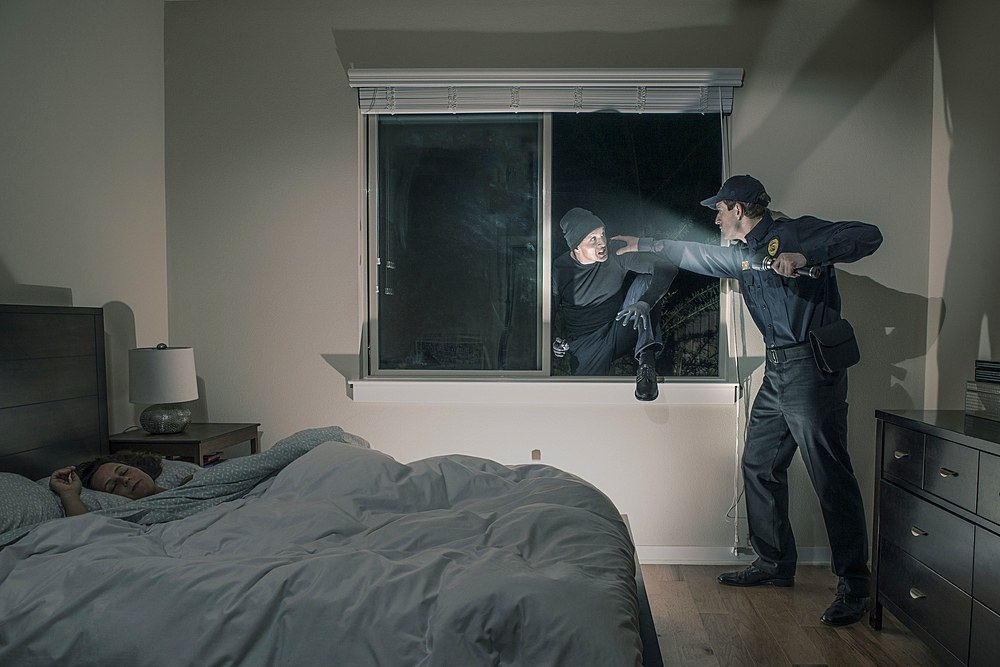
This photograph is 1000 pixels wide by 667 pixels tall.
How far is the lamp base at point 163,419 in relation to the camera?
2652 mm

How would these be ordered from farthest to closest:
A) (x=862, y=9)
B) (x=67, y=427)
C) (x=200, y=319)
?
(x=200, y=319) → (x=862, y=9) → (x=67, y=427)

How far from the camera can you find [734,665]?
6.64ft

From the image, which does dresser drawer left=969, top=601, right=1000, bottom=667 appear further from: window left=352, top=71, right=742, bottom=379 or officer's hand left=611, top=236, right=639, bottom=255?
officer's hand left=611, top=236, right=639, bottom=255

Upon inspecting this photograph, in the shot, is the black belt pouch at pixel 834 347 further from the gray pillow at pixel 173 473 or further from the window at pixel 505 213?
the gray pillow at pixel 173 473

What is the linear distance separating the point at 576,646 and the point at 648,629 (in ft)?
1.72

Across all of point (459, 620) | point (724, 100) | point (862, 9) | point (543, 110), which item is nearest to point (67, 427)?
point (459, 620)

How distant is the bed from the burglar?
3.62 feet

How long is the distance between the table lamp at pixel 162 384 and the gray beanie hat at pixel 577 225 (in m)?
1.87

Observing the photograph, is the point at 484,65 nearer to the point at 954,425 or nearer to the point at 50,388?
the point at 50,388

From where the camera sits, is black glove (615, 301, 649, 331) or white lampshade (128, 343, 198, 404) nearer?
white lampshade (128, 343, 198, 404)

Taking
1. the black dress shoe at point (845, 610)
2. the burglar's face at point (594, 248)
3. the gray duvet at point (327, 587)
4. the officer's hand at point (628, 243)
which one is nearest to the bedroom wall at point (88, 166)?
the gray duvet at point (327, 587)

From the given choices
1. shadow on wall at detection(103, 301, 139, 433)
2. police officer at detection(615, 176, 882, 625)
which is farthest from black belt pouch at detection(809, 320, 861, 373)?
shadow on wall at detection(103, 301, 139, 433)

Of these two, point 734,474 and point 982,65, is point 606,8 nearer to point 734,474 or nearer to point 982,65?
point 982,65

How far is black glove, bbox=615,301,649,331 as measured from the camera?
2.97 meters
